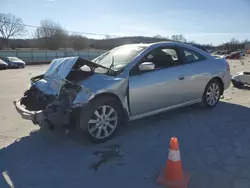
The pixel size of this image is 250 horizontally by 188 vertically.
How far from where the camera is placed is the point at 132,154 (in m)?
3.45

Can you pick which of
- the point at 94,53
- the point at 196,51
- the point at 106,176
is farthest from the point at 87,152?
the point at 94,53

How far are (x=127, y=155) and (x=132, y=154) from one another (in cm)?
8

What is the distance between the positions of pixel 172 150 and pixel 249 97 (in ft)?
17.3

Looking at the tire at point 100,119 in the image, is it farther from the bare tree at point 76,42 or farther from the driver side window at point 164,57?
the bare tree at point 76,42

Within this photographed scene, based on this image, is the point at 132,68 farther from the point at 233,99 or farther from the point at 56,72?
the point at 233,99

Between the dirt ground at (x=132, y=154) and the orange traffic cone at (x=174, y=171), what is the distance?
0.12 metres

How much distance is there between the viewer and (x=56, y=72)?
4172 millimetres

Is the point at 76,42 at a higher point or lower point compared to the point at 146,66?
higher

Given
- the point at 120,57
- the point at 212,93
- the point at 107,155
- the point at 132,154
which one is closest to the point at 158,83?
the point at 120,57

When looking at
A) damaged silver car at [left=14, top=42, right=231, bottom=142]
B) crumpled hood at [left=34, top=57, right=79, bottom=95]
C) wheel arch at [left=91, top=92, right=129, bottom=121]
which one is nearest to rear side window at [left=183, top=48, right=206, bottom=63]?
damaged silver car at [left=14, top=42, right=231, bottom=142]

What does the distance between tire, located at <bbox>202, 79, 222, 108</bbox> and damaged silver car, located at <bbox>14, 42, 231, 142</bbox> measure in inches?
1.5

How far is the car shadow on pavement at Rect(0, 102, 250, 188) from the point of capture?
112 inches

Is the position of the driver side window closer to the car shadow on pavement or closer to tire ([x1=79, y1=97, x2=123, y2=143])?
the car shadow on pavement

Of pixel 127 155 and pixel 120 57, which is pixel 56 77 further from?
pixel 127 155
